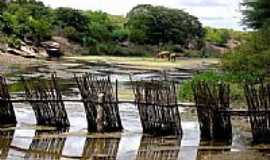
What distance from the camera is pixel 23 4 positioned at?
66.2 metres

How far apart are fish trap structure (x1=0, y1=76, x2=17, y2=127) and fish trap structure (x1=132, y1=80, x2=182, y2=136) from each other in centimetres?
352

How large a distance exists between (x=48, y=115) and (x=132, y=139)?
2396mm

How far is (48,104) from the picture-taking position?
598 inches

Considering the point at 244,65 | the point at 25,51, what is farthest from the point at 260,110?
the point at 25,51

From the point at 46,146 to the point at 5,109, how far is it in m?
2.90

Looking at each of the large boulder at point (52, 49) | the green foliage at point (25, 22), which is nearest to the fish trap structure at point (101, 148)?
the large boulder at point (52, 49)

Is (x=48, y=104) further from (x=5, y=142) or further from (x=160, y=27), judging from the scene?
(x=160, y=27)

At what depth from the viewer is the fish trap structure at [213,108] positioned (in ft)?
44.4

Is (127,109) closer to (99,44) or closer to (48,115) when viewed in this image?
(48,115)

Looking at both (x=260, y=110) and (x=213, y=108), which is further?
(x=213, y=108)

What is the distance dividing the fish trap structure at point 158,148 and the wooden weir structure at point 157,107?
366 mm

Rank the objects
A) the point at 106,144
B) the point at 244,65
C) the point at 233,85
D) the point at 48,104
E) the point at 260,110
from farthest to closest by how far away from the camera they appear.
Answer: the point at 244,65 → the point at 233,85 → the point at 48,104 → the point at 106,144 → the point at 260,110

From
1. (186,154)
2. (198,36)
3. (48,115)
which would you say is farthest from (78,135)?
(198,36)

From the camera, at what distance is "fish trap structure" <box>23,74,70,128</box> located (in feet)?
49.5
